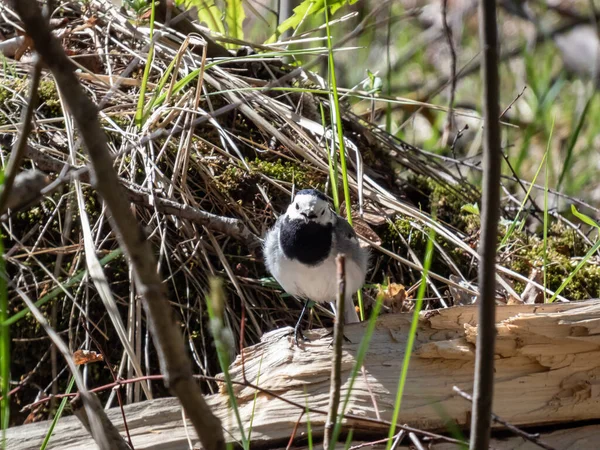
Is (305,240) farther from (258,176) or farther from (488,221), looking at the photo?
(488,221)

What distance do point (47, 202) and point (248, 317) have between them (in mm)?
858

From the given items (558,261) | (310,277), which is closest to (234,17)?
(310,277)

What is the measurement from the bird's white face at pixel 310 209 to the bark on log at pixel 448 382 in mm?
569

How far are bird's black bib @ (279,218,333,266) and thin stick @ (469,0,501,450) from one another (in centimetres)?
151

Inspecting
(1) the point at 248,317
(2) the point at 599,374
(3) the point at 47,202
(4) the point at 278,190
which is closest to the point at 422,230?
(4) the point at 278,190

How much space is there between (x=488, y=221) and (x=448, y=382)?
1204 mm

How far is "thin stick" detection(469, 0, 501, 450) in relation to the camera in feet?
3.07

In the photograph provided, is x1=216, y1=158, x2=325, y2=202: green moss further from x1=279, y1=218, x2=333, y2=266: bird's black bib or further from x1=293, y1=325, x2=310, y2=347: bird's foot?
x1=293, y1=325, x2=310, y2=347: bird's foot

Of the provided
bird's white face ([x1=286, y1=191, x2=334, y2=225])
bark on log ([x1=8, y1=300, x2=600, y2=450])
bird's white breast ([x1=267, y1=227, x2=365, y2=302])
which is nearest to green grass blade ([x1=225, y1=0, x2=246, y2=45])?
bird's white face ([x1=286, y1=191, x2=334, y2=225])

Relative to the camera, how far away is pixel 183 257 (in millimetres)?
2617

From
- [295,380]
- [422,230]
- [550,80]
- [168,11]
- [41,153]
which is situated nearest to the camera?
[295,380]

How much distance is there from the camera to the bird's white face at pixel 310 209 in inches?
101

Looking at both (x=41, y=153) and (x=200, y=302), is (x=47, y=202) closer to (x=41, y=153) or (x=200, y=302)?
(x=41, y=153)

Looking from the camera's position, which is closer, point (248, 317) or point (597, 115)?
point (248, 317)
